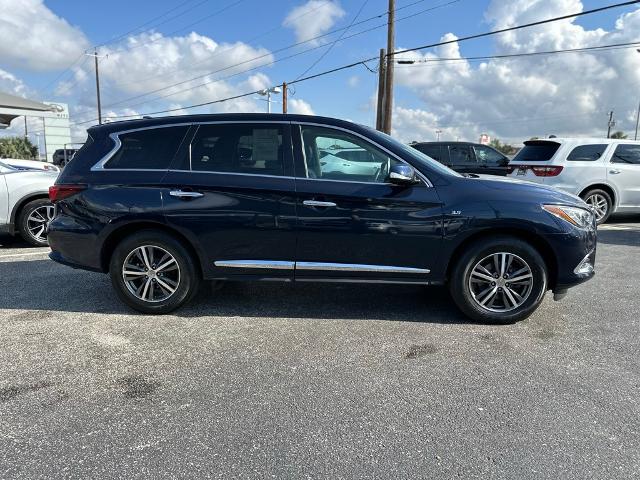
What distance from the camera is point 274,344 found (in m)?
3.74

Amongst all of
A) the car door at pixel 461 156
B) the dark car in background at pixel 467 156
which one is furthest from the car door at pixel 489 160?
the car door at pixel 461 156

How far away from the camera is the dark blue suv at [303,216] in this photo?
400cm

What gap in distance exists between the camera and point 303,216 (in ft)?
13.3

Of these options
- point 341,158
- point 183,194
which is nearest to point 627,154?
point 341,158

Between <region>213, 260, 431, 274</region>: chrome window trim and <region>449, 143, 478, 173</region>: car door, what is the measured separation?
32.5 ft

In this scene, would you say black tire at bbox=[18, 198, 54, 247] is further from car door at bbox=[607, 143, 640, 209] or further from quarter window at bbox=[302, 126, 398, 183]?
car door at bbox=[607, 143, 640, 209]

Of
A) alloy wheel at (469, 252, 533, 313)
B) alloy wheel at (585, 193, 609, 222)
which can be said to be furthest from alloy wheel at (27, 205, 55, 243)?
alloy wheel at (585, 193, 609, 222)

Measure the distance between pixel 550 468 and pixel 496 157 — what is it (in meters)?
12.3

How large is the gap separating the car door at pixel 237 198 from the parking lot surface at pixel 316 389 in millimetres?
594

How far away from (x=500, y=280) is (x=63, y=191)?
13.4 feet

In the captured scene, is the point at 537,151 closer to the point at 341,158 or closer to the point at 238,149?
the point at 341,158

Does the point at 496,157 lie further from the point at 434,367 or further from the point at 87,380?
the point at 87,380

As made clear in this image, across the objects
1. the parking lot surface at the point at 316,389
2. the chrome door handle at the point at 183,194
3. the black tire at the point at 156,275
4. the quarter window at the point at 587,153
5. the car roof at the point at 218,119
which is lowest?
the parking lot surface at the point at 316,389

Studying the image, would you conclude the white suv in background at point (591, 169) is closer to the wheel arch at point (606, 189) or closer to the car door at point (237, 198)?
the wheel arch at point (606, 189)
